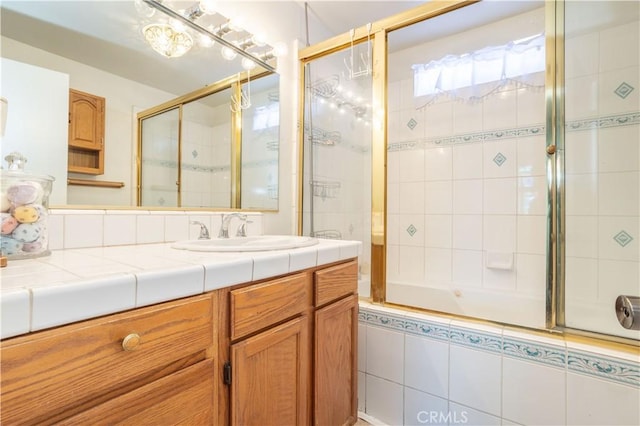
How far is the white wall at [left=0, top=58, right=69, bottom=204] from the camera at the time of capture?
86 centimetres

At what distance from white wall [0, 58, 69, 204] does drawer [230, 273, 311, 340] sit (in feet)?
2.37

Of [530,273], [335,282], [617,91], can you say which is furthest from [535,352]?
[617,91]

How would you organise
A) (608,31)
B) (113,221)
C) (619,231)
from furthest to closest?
(608,31), (619,231), (113,221)

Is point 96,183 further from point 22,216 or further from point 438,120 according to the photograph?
A: point 438,120

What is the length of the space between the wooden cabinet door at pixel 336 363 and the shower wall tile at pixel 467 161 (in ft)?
4.88

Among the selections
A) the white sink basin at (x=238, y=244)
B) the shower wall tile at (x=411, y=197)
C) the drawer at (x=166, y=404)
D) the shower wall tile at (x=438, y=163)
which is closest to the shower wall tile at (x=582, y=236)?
the shower wall tile at (x=438, y=163)

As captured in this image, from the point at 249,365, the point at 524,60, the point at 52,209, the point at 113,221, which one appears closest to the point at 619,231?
the point at 524,60

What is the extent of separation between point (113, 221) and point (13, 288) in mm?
699

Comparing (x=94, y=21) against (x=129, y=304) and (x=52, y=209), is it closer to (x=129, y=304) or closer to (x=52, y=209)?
(x=52, y=209)

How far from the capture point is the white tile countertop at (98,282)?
17.0 inches

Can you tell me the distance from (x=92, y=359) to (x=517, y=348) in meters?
1.35

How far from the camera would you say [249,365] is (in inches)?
30.8

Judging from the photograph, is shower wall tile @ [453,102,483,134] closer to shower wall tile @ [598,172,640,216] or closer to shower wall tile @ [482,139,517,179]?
shower wall tile @ [482,139,517,179]

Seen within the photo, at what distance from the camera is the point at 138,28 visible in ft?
3.76
